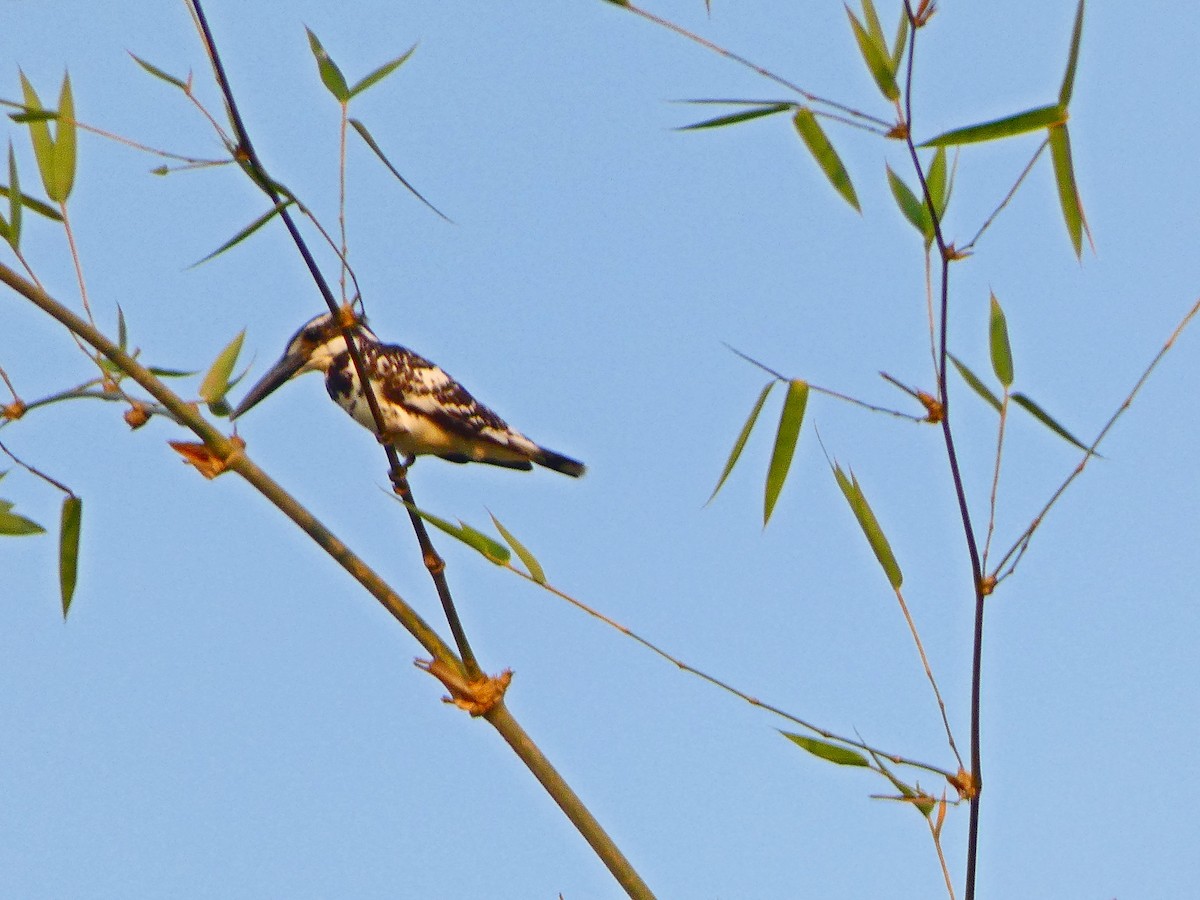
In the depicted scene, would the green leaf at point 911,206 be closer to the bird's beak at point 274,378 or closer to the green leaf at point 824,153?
the green leaf at point 824,153

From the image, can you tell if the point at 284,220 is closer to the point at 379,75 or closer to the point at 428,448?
the point at 379,75

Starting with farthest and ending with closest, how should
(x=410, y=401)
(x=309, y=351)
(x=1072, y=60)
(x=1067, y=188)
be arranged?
(x=309, y=351) < (x=410, y=401) < (x=1067, y=188) < (x=1072, y=60)

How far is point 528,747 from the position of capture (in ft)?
6.83

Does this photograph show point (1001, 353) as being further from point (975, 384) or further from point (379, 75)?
point (379, 75)

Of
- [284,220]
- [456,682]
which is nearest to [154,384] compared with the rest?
[284,220]

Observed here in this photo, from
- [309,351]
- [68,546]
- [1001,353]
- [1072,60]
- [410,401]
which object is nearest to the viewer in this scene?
[1072,60]

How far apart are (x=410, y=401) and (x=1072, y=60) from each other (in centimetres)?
271

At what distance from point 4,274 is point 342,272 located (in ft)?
Answer: 1.68

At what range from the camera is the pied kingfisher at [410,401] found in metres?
4.20

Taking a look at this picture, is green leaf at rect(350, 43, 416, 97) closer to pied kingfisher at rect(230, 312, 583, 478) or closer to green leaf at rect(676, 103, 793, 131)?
green leaf at rect(676, 103, 793, 131)

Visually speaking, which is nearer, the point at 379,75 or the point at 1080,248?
the point at 1080,248

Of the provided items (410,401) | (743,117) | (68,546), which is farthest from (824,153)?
(410,401)

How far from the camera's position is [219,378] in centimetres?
249

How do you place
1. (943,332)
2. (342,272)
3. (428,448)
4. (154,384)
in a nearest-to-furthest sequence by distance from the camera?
(943,332)
(154,384)
(342,272)
(428,448)
